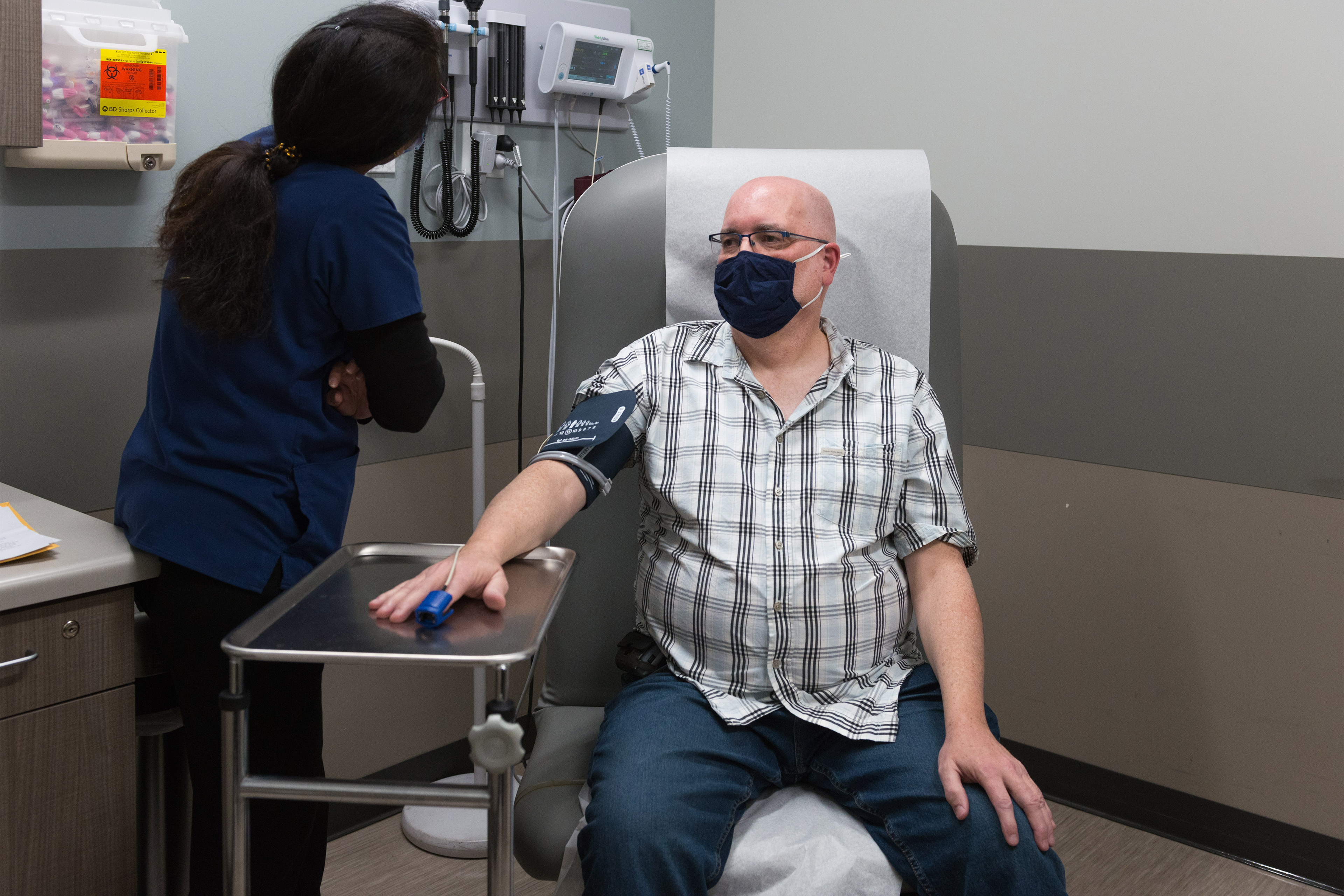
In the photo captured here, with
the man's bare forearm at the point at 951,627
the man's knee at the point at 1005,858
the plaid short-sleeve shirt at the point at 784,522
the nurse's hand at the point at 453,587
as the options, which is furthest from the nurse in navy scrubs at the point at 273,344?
the man's knee at the point at 1005,858

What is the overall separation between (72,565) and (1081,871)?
1.87 metres

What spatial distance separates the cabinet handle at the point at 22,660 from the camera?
1278mm

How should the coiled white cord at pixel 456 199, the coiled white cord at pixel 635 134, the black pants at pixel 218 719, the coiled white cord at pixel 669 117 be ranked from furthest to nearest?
1. the coiled white cord at pixel 669 117
2. the coiled white cord at pixel 635 134
3. the coiled white cord at pixel 456 199
4. the black pants at pixel 218 719

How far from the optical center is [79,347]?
1762mm

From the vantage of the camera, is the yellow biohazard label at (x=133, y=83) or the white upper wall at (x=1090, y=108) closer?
the yellow biohazard label at (x=133, y=83)

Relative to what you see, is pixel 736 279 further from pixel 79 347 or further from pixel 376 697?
pixel 376 697

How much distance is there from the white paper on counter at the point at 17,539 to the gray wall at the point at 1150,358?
1821 millimetres

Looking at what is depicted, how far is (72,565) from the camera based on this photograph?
1330mm

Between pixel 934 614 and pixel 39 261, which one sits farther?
pixel 39 261

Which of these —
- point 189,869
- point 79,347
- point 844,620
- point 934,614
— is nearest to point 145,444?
point 79,347

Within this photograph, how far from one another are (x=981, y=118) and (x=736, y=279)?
3.58 feet

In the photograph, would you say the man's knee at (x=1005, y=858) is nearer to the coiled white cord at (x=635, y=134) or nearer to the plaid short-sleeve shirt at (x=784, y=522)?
the plaid short-sleeve shirt at (x=784, y=522)

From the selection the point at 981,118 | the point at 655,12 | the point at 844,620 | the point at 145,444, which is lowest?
the point at 844,620

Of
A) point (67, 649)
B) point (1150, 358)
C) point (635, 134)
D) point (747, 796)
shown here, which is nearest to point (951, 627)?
point (747, 796)
